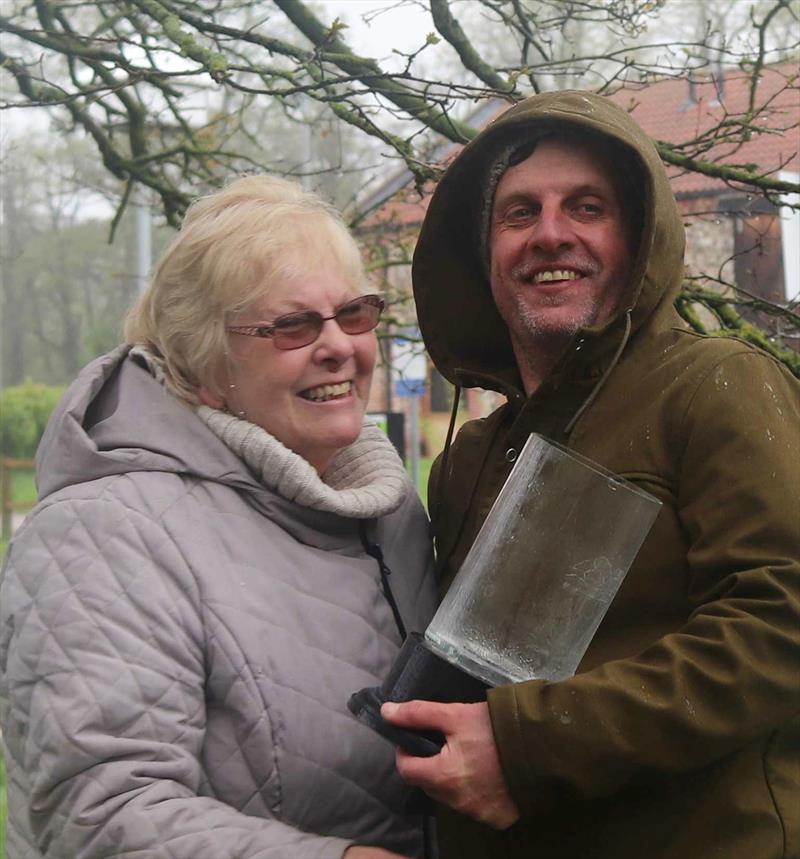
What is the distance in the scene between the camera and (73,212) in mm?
13109

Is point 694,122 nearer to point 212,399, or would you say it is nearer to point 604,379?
point 604,379

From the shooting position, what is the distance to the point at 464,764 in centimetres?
160

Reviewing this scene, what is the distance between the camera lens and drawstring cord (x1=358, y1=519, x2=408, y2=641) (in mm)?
2023

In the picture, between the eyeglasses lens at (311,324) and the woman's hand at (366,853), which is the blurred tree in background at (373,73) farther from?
the woman's hand at (366,853)

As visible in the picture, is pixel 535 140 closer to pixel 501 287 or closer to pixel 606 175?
pixel 606 175

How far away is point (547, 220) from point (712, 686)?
978mm

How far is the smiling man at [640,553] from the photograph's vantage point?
1546 mm

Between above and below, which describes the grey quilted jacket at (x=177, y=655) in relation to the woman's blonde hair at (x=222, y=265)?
below

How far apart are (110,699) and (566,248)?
3.89ft

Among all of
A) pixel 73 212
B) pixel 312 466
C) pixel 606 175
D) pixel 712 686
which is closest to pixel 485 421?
pixel 312 466

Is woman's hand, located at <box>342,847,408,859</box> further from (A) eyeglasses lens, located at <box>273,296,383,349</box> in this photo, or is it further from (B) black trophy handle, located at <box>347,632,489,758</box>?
(A) eyeglasses lens, located at <box>273,296,383,349</box>

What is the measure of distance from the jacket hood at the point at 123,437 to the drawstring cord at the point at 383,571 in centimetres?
29

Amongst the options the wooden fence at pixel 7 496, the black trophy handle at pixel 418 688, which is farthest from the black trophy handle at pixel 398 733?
the wooden fence at pixel 7 496

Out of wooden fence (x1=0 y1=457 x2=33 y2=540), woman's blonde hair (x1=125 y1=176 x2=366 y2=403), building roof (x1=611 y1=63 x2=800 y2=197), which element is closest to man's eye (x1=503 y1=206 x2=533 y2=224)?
woman's blonde hair (x1=125 y1=176 x2=366 y2=403)
